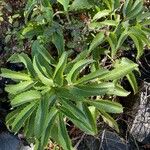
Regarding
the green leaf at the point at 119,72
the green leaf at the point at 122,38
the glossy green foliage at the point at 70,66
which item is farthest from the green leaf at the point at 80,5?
the green leaf at the point at 119,72

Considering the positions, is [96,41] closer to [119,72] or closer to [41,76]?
A: [119,72]

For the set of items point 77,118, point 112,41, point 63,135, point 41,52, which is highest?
point 41,52

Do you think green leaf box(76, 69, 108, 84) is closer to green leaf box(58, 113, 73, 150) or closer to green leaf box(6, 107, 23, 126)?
green leaf box(58, 113, 73, 150)

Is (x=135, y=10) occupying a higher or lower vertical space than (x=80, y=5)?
lower

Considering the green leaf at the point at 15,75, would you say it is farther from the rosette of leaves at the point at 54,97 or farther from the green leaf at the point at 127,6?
the green leaf at the point at 127,6

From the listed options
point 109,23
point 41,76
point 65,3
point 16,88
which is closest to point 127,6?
point 109,23

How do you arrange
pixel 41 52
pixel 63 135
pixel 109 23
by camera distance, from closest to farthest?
pixel 63 135
pixel 41 52
pixel 109 23

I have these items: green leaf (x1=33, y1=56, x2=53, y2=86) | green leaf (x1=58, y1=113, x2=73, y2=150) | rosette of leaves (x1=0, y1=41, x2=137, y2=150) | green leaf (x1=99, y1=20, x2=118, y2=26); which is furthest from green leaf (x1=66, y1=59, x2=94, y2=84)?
green leaf (x1=99, y1=20, x2=118, y2=26)

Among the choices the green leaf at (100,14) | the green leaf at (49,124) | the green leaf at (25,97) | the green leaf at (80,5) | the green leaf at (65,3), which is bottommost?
the green leaf at (49,124)
